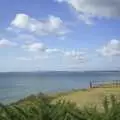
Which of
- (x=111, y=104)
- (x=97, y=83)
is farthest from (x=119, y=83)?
(x=111, y=104)

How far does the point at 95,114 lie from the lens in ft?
9.82

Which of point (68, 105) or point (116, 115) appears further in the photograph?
point (68, 105)

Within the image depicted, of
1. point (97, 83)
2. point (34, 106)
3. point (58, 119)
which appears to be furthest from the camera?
point (97, 83)

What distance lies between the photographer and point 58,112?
2996mm

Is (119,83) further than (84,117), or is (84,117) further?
(119,83)

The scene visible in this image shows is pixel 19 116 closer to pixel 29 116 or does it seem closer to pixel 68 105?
pixel 29 116

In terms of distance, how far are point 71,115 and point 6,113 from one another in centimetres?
54

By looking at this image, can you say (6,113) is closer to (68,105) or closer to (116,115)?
(68,105)

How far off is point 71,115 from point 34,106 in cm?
35

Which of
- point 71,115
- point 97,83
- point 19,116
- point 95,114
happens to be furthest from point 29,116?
point 97,83

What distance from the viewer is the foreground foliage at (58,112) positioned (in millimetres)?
2945

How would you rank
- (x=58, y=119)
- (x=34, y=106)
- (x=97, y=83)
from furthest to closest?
(x=97, y=83) < (x=34, y=106) < (x=58, y=119)

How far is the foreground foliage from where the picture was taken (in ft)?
9.66

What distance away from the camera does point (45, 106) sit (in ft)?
10.1
